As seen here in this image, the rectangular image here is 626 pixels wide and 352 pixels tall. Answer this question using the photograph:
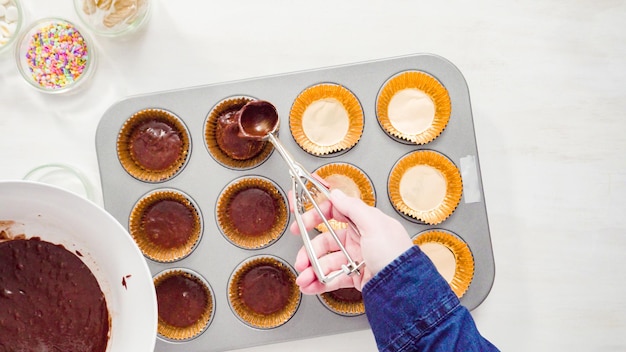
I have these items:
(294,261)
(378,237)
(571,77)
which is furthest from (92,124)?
(571,77)

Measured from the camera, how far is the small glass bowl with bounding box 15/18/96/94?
1.71m

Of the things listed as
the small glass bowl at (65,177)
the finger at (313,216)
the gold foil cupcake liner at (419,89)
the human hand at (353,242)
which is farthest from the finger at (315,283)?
the small glass bowl at (65,177)

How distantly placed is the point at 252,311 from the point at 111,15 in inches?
40.7

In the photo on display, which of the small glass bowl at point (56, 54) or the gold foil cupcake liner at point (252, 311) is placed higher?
the small glass bowl at point (56, 54)

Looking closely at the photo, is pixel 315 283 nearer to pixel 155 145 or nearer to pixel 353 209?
pixel 353 209

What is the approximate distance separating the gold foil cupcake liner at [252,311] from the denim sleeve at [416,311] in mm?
426

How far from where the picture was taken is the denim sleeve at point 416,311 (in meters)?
1.22

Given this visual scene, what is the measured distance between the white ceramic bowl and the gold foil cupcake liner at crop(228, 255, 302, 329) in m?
0.33

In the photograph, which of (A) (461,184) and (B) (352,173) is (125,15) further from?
(A) (461,184)

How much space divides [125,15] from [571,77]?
4.91ft

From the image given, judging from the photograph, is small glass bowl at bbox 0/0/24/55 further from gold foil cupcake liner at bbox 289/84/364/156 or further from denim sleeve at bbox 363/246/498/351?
denim sleeve at bbox 363/246/498/351

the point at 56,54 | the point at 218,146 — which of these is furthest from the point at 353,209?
the point at 56,54

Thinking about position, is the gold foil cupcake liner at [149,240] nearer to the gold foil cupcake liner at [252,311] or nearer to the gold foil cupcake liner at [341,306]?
the gold foil cupcake liner at [252,311]

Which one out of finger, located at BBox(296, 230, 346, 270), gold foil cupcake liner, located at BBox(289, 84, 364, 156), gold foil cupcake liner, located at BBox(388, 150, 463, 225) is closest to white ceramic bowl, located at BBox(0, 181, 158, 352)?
finger, located at BBox(296, 230, 346, 270)
